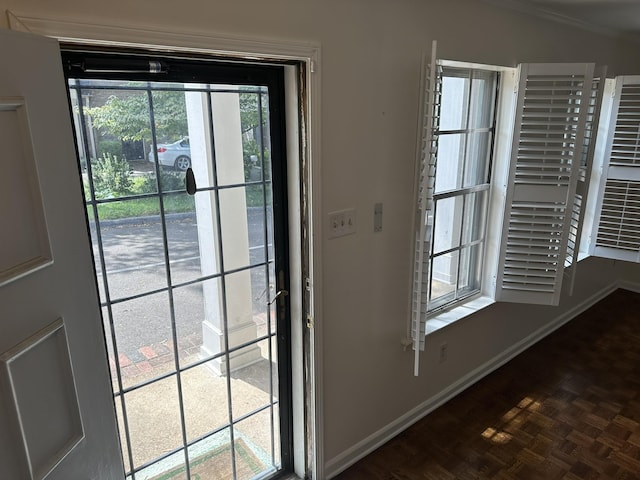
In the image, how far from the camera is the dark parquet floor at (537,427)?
2.24 m

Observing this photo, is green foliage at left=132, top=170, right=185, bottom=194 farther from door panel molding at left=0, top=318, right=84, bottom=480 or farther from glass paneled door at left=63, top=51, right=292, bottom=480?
door panel molding at left=0, top=318, right=84, bottom=480

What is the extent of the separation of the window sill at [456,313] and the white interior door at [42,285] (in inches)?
69.4

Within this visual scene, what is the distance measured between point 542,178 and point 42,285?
247 cm

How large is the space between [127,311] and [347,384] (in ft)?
3.58

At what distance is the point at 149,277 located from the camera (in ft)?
5.19

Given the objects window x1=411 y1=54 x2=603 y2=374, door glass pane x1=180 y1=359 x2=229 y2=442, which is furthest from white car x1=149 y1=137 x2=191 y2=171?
window x1=411 y1=54 x2=603 y2=374

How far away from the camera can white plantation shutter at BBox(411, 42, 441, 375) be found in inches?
77.1

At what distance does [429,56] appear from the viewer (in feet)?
6.58

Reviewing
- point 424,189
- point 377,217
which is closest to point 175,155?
point 377,217

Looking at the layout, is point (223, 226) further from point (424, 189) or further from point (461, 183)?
point (461, 183)

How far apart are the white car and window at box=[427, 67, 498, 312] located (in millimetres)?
1372

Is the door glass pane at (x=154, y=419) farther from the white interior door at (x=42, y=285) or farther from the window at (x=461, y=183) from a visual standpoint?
the window at (x=461, y=183)

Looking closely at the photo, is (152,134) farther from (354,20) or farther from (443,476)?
(443,476)

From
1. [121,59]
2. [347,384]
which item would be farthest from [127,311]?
[347,384]
